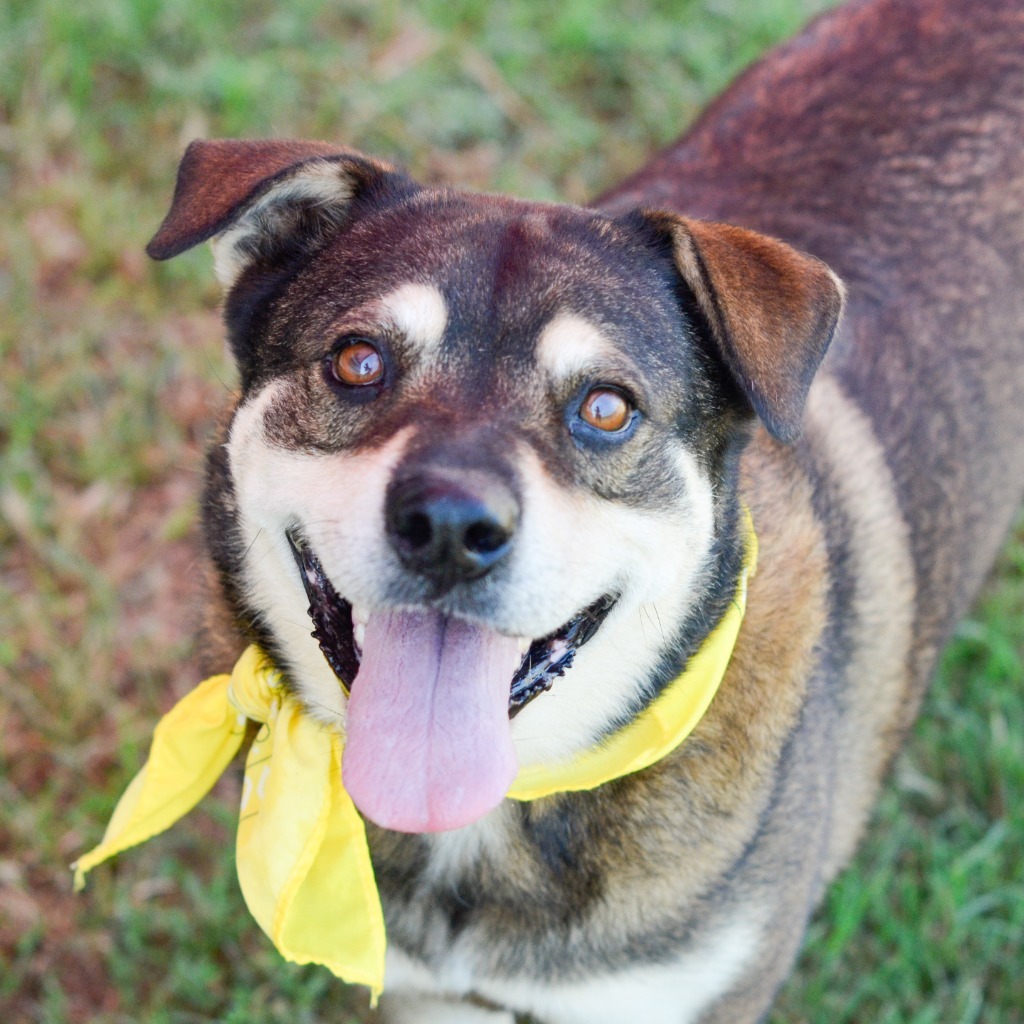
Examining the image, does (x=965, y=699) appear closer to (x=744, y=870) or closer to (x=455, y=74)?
(x=744, y=870)

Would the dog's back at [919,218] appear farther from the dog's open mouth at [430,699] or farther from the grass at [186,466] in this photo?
the dog's open mouth at [430,699]

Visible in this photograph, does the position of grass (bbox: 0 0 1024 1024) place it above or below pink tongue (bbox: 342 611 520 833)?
below

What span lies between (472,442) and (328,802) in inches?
38.9

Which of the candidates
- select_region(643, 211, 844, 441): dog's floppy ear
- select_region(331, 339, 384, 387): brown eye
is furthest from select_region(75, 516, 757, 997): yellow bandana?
select_region(331, 339, 384, 387): brown eye

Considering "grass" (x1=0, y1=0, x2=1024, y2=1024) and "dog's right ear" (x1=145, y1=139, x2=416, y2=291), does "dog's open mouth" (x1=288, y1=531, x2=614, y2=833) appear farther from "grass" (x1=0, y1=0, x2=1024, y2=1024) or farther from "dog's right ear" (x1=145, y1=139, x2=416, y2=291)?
"grass" (x1=0, y1=0, x2=1024, y2=1024)

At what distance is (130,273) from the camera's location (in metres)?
5.36

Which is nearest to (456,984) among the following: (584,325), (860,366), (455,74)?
(584,325)

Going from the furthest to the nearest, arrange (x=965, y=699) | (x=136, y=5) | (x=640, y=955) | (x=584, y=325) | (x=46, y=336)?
(x=136, y=5), (x=46, y=336), (x=965, y=699), (x=640, y=955), (x=584, y=325)

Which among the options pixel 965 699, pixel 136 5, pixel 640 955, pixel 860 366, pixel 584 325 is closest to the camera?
pixel 584 325

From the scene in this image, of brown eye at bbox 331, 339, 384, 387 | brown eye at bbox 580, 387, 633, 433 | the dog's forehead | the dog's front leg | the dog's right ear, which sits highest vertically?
the dog's right ear

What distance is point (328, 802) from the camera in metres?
2.82

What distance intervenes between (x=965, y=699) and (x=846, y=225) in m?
1.96

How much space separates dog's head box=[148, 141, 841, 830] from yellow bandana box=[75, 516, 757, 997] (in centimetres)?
6

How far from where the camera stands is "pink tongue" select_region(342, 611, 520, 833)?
8.28ft
